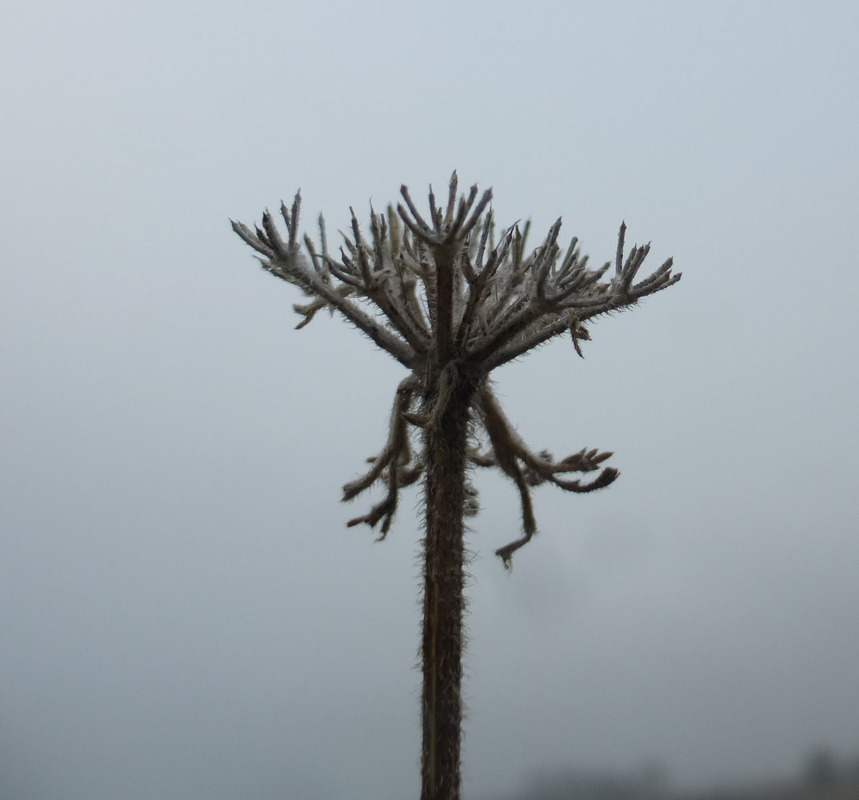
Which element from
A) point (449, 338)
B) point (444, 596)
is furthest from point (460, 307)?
point (444, 596)

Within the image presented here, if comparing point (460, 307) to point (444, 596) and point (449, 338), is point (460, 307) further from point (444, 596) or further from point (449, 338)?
point (444, 596)

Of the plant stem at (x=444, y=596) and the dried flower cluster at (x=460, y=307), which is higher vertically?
the dried flower cluster at (x=460, y=307)

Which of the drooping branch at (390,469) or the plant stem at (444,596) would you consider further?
the drooping branch at (390,469)

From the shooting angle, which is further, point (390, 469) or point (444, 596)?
point (390, 469)

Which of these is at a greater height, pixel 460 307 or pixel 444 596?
pixel 460 307

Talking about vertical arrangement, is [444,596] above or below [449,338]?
below
